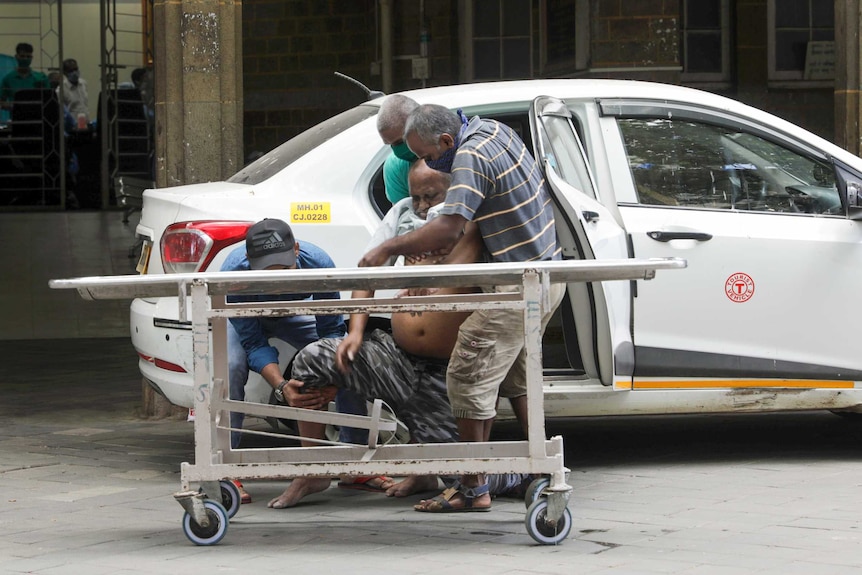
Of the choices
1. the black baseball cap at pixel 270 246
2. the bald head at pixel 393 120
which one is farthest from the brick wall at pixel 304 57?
the black baseball cap at pixel 270 246

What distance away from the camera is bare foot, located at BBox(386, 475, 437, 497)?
246 inches

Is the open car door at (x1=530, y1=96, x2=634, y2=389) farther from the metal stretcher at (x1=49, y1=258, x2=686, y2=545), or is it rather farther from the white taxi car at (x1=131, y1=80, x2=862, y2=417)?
the metal stretcher at (x1=49, y1=258, x2=686, y2=545)

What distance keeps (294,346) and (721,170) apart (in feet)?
7.02

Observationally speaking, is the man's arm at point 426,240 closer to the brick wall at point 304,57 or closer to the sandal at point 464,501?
the sandal at point 464,501

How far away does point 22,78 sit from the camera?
19.5 metres

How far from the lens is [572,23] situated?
1520 cm

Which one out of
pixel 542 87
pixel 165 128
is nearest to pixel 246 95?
pixel 165 128

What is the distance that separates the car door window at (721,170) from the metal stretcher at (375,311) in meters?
1.64

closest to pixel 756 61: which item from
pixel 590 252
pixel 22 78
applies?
pixel 22 78

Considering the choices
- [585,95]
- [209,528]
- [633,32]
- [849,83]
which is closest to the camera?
[209,528]

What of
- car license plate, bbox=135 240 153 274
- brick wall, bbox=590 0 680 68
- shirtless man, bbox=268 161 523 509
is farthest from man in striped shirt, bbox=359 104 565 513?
brick wall, bbox=590 0 680 68

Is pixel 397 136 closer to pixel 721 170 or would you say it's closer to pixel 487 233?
pixel 487 233

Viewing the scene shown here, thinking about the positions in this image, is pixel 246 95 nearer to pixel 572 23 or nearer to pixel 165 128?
pixel 572 23

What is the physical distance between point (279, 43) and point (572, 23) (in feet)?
14.5
